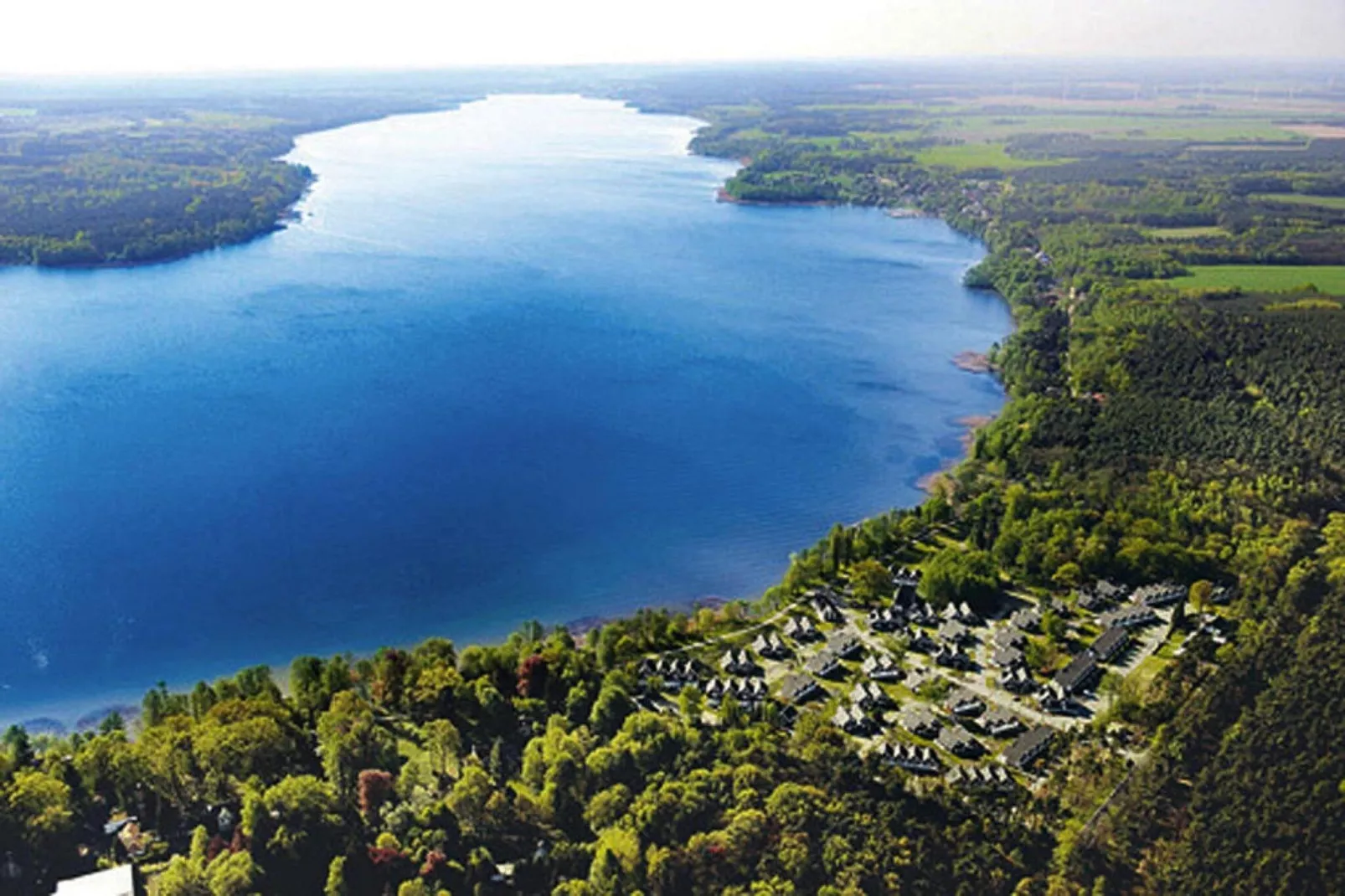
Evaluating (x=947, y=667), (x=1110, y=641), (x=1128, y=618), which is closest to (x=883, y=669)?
(x=947, y=667)

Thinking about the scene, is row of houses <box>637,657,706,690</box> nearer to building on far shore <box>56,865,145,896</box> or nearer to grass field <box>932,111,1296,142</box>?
building on far shore <box>56,865,145,896</box>

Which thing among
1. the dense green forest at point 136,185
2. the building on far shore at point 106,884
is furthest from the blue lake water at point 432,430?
the building on far shore at point 106,884

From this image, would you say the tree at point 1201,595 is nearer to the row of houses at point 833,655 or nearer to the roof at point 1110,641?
the roof at point 1110,641

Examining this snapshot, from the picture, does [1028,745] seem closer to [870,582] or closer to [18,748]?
[870,582]

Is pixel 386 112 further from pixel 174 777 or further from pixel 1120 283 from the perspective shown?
pixel 174 777

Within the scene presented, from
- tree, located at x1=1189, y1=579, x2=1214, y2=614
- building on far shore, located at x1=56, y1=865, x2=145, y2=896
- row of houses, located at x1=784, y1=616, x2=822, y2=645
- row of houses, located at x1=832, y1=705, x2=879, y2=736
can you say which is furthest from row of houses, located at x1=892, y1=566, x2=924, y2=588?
building on far shore, located at x1=56, y1=865, x2=145, y2=896

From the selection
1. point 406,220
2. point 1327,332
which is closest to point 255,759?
point 1327,332
